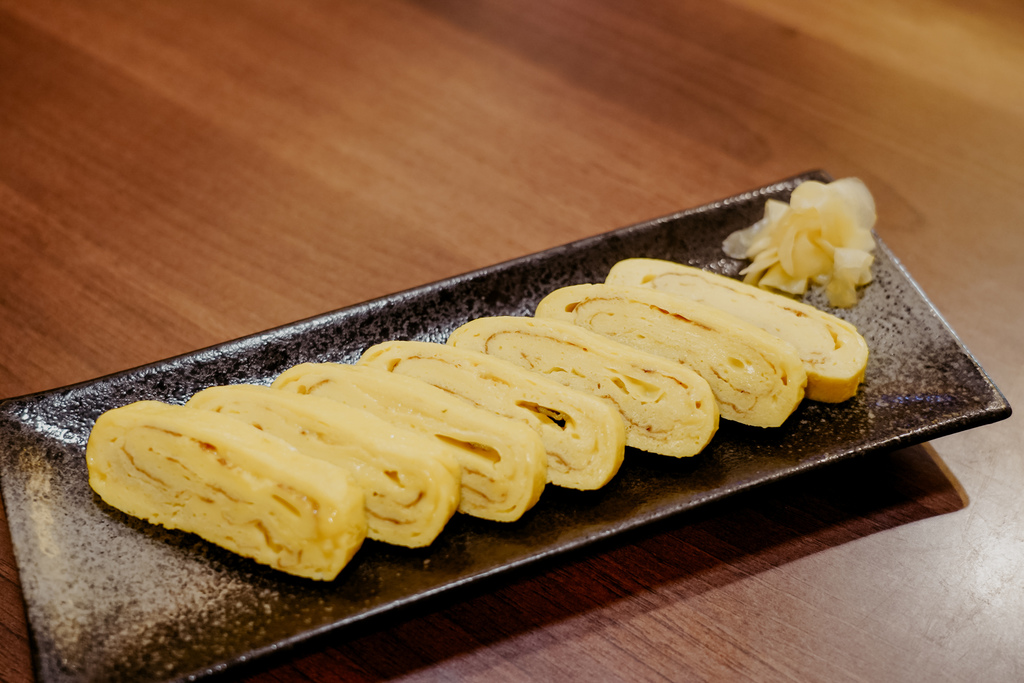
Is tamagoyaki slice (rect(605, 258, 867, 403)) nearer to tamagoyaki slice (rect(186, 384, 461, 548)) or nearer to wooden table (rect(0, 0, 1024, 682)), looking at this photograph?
wooden table (rect(0, 0, 1024, 682))

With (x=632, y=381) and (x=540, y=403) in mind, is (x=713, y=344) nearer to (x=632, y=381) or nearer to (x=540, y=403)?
(x=632, y=381)

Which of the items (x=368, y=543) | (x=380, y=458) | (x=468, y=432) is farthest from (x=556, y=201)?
(x=368, y=543)

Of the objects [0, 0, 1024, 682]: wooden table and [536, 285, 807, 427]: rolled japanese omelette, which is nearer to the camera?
[0, 0, 1024, 682]: wooden table

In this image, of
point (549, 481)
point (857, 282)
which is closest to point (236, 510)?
point (549, 481)

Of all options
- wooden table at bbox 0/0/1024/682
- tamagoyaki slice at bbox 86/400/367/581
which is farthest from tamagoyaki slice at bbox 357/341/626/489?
tamagoyaki slice at bbox 86/400/367/581

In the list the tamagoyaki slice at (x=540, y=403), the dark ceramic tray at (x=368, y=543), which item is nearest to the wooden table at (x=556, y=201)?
the dark ceramic tray at (x=368, y=543)
